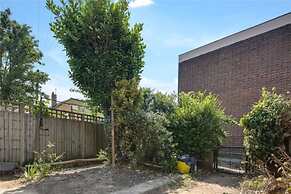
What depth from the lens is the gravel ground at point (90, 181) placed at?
7801mm

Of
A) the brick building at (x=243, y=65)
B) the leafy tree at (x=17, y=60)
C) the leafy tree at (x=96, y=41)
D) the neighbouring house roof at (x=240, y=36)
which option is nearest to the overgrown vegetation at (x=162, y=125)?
the leafy tree at (x=96, y=41)

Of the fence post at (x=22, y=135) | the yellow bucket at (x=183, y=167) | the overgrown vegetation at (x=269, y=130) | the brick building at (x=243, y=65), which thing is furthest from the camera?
the brick building at (x=243, y=65)

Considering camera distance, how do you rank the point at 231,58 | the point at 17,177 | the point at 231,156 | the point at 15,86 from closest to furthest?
1. the point at 17,177
2. the point at 231,156
3. the point at 231,58
4. the point at 15,86

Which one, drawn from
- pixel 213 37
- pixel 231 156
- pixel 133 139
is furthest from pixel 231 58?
pixel 133 139

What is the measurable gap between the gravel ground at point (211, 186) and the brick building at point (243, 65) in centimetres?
450

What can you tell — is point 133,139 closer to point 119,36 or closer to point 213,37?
point 119,36

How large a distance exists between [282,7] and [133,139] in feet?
23.0

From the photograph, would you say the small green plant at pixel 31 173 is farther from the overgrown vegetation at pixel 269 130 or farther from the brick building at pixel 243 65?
the brick building at pixel 243 65

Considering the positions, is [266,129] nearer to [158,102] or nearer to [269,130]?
[269,130]

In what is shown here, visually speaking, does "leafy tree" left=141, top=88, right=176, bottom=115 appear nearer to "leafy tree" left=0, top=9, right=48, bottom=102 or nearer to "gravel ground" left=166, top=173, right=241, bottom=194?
"gravel ground" left=166, top=173, right=241, bottom=194

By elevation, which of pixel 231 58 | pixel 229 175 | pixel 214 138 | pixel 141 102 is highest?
pixel 231 58

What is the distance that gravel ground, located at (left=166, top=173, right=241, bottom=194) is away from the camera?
313 inches

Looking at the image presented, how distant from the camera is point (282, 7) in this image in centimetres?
1275

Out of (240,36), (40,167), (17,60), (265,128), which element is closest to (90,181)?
(40,167)
